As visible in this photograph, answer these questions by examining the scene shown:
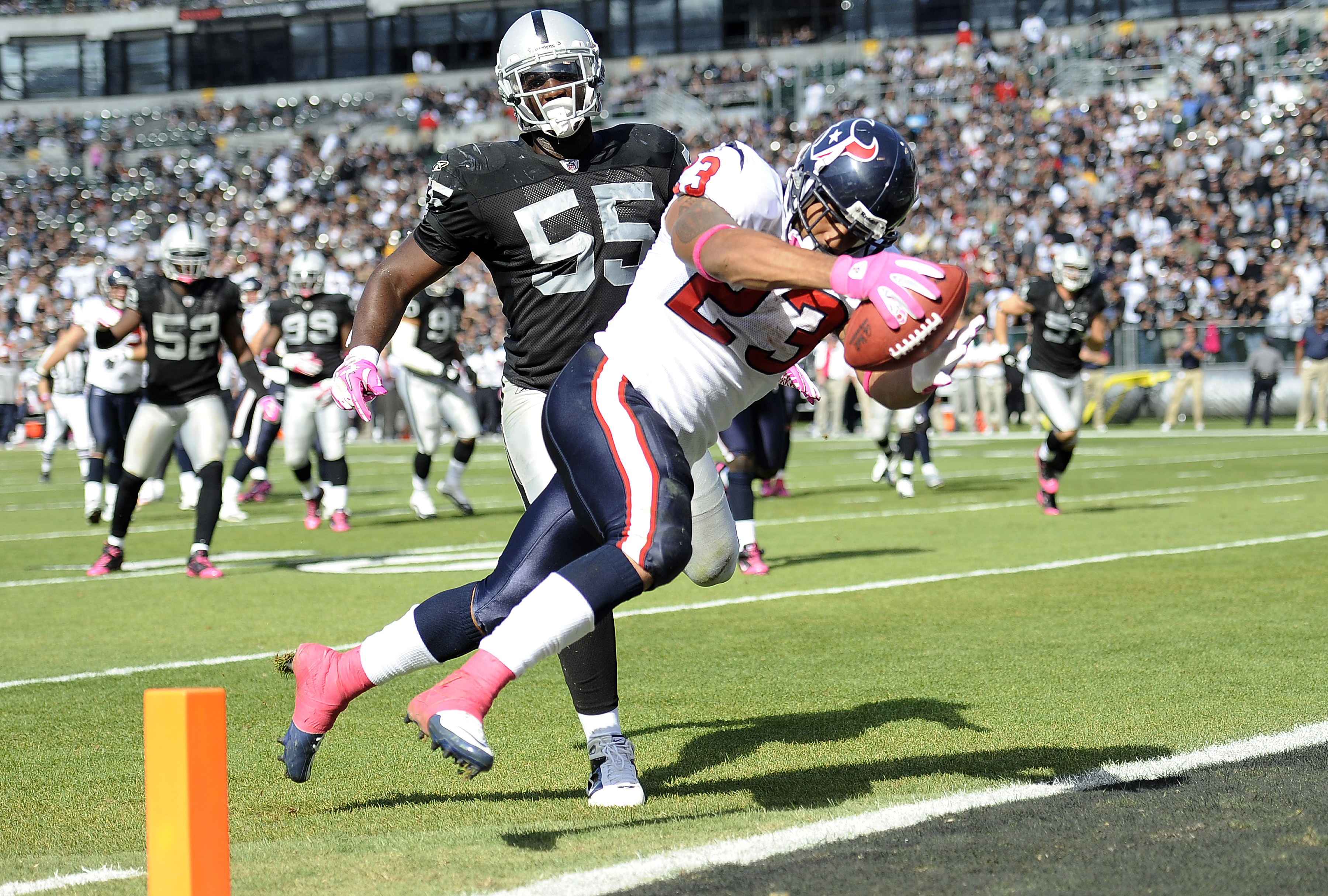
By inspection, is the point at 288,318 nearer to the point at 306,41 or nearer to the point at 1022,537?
the point at 1022,537

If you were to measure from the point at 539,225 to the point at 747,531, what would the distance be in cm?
440

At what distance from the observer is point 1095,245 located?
2662 centimetres

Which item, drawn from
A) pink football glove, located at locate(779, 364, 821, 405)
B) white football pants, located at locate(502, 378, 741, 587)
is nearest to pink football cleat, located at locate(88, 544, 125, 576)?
white football pants, located at locate(502, 378, 741, 587)

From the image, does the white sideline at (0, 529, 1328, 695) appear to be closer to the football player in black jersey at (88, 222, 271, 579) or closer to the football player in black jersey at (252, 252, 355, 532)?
the football player in black jersey at (88, 222, 271, 579)

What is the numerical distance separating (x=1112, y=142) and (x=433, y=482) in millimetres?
18159

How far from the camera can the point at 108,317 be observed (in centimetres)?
916

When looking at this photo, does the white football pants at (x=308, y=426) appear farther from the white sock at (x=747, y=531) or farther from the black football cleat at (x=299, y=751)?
the black football cleat at (x=299, y=751)

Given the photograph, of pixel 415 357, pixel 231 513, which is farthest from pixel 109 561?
pixel 415 357

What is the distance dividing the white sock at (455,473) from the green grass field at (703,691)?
187 centimetres

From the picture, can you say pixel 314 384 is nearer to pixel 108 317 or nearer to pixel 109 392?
pixel 109 392

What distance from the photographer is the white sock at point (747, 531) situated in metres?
8.30

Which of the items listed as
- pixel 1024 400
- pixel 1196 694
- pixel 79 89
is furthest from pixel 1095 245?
pixel 79 89

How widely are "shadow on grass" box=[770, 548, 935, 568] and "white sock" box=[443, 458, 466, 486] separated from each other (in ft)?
13.8

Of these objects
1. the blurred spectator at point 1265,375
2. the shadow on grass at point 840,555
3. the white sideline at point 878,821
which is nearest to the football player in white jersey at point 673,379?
the white sideline at point 878,821
